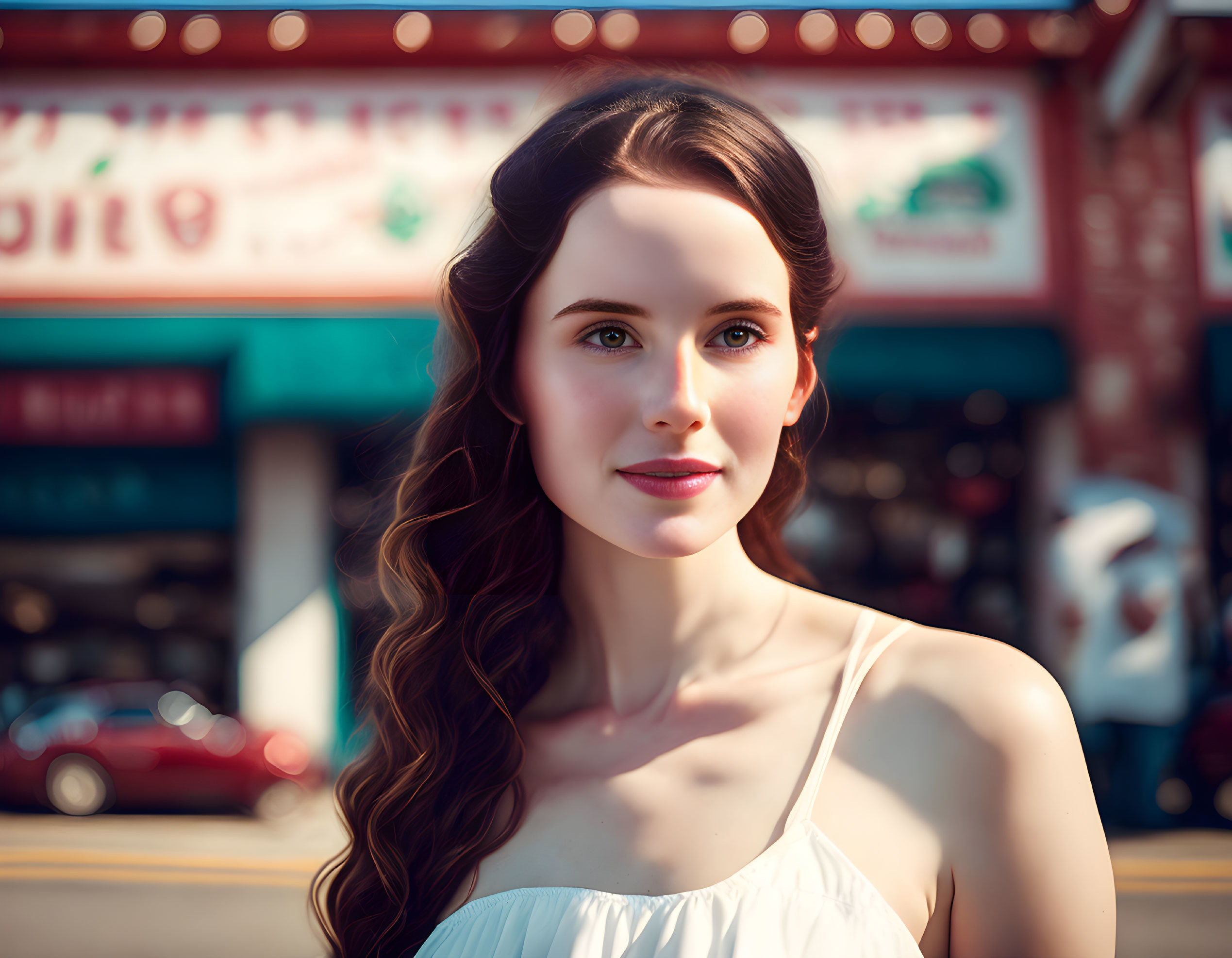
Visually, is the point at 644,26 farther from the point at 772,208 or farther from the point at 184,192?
the point at 772,208

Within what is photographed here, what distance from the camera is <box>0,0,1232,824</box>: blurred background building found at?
7.20 meters

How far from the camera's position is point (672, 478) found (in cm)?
115

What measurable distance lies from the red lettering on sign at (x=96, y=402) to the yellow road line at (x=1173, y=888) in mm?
6971

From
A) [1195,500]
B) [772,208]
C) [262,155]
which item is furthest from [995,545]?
[772,208]

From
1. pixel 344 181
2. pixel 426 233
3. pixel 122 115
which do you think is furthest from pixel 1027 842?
pixel 122 115

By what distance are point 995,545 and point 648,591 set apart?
709 cm

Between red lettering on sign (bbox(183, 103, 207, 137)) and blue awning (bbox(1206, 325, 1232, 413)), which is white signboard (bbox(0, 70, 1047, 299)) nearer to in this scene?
red lettering on sign (bbox(183, 103, 207, 137))

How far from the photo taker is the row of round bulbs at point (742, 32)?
7207 millimetres

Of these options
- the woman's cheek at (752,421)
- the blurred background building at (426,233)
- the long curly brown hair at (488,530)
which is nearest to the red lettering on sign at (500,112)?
the blurred background building at (426,233)

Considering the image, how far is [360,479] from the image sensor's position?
7809mm

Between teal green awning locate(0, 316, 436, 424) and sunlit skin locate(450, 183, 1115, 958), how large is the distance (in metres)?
5.73

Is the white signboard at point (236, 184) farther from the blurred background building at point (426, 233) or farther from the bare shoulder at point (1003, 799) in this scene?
the bare shoulder at point (1003, 799)

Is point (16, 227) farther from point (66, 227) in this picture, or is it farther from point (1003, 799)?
point (1003, 799)

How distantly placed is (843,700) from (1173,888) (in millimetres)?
4791
